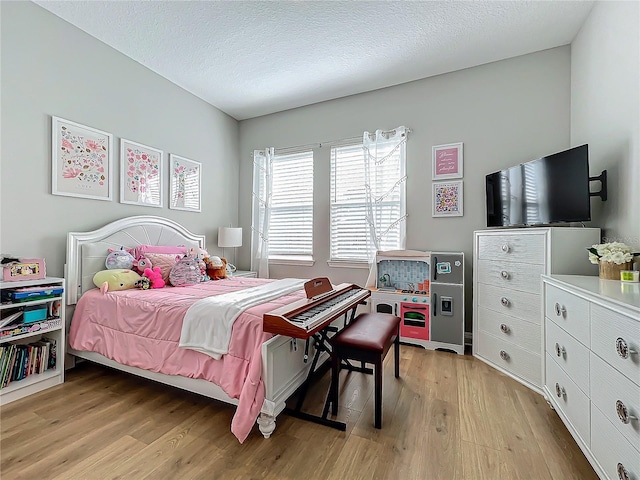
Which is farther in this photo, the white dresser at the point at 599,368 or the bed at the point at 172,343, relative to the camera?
the bed at the point at 172,343

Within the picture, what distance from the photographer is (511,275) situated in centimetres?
232

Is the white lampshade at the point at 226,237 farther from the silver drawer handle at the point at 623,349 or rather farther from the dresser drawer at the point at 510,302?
the silver drawer handle at the point at 623,349

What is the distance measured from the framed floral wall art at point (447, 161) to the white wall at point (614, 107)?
99 centimetres

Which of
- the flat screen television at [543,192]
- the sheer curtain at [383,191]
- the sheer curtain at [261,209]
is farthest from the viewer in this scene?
the sheer curtain at [261,209]

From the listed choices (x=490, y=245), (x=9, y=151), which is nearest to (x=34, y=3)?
(x=9, y=151)

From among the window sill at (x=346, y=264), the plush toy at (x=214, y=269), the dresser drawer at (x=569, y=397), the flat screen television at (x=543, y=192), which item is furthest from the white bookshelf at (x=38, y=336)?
the flat screen television at (x=543, y=192)

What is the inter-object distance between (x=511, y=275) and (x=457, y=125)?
1.75 metres

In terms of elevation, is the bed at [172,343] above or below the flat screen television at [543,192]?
below

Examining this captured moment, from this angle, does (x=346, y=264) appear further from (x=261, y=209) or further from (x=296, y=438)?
(x=296, y=438)

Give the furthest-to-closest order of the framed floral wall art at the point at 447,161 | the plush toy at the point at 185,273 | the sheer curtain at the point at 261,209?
1. the sheer curtain at the point at 261,209
2. the framed floral wall art at the point at 447,161
3. the plush toy at the point at 185,273

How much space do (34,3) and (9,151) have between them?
120cm

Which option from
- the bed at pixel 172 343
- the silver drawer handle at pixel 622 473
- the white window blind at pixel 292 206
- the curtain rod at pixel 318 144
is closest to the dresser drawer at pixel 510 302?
the silver drawer handle at pixel 622 473

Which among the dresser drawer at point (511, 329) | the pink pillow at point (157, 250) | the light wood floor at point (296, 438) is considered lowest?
the light wood floor at point (296, 438)

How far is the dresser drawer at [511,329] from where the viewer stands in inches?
84.6
